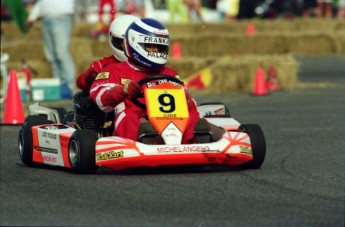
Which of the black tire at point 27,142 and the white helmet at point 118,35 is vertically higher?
the white helmet at point 118,35

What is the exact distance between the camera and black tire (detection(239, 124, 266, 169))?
8.90m

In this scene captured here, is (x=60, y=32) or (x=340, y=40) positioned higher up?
(x=60, y=32)

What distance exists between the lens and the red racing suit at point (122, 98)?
29.4 ft

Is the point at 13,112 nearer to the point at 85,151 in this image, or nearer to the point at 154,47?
the point at 154,47

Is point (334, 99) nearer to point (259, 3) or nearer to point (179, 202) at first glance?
point (179, 202)

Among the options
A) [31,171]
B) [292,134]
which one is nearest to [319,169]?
[31,171]

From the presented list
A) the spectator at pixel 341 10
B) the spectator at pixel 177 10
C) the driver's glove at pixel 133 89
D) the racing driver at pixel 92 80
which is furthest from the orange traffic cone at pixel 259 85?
the spectator at pixel 341 10

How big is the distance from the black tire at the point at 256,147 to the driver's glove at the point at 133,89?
2.87ft

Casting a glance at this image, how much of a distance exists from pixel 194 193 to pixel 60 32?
9.86m

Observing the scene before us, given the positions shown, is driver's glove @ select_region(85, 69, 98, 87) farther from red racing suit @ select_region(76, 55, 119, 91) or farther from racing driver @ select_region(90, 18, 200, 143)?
racing driver @ select_region(90, 18, 200, 143)

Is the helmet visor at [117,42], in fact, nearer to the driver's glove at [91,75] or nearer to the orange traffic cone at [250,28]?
the driver's glove at [91,75]

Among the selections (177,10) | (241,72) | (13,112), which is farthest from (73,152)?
(177,10)

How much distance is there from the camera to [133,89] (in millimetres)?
8938

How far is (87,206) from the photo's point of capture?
7.15 m
